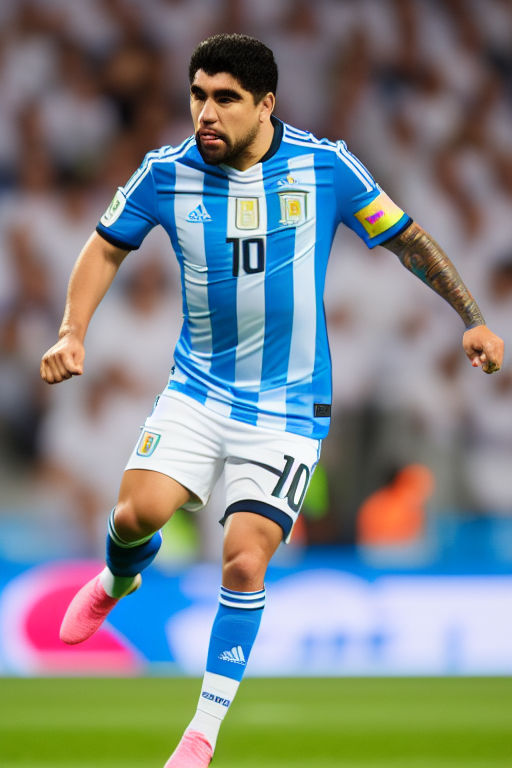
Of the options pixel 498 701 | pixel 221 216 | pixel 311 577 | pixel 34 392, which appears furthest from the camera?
pixel 34 392

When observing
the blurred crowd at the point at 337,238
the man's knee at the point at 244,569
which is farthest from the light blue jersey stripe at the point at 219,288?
the blurred crowd at the point at 337,238

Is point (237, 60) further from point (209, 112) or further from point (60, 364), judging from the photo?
point (60, 364)

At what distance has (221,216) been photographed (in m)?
3.99

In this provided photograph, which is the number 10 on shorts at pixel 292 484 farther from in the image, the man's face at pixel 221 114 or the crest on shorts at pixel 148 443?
the man's face at pixel 221 114

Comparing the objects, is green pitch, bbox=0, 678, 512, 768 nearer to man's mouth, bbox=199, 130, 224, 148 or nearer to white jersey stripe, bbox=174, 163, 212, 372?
white jersey stripe, bbox=174, 163, 212, 372

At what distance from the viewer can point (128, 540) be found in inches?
161

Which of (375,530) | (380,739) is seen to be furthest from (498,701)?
(375,530)

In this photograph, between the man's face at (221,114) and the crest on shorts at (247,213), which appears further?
the crest on shorts at (247,213)

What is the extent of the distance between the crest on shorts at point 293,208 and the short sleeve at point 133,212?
42cm

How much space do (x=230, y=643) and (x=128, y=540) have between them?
495 millimetres

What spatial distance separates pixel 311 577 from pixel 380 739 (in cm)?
236

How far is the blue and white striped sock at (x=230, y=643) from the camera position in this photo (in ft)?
12.6

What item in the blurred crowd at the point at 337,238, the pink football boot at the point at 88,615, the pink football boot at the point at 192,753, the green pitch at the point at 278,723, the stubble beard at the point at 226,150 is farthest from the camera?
the blurred crowd at the point at 337,238

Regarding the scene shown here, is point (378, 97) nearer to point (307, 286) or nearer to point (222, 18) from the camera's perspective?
point (222, 18)
